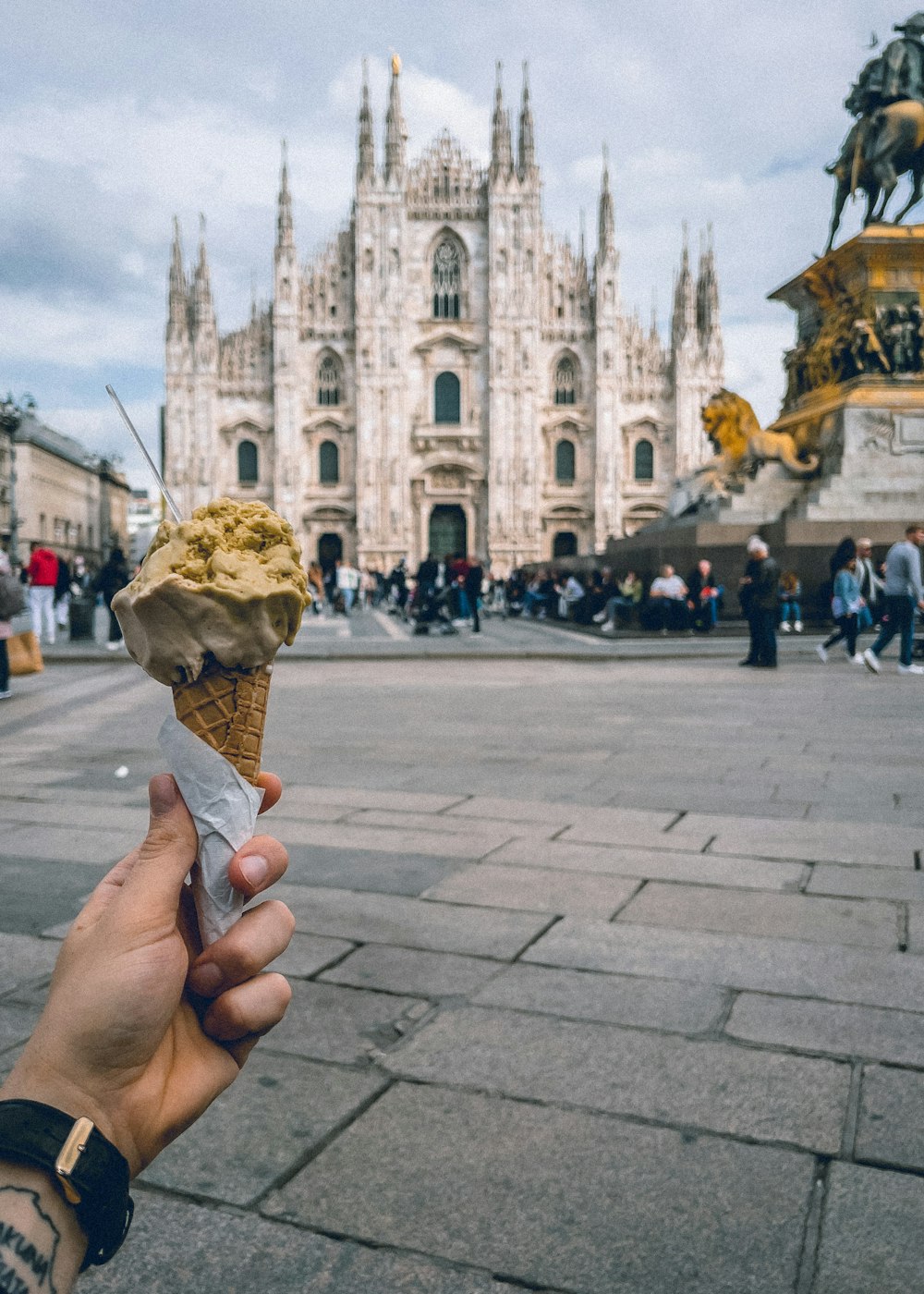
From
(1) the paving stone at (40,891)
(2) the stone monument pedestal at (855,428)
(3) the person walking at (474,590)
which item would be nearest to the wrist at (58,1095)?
(1) the paving stone at (40,891)

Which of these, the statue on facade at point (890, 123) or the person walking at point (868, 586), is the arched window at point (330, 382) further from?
the person walking at point (868, 586)

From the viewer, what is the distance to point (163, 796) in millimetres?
1130

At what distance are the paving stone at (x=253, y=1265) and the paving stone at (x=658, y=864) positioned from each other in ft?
6.94

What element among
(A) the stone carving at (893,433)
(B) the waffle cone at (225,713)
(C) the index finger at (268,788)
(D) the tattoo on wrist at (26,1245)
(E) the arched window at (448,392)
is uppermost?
(E) the arched window at (448,392)

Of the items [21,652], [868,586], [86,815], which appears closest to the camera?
[86,815]

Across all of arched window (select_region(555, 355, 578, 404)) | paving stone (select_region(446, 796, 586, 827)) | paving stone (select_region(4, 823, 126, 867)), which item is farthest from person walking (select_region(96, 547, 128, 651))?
arched window (select_region(555, 355, 578, 404))

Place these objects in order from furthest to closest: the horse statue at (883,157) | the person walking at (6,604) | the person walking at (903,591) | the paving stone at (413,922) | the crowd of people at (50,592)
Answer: the horse statue at (883,157) < the person walking at (903,591) < the crowd of people at (50,592) < the person walking at (6,604) < the paving stone at (413,922)

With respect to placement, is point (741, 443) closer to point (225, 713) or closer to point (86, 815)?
point (86, 815)

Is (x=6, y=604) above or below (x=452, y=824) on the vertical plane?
above

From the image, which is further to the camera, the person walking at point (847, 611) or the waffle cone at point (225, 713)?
the person walking at point (847, 611)

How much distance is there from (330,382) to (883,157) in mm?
33383

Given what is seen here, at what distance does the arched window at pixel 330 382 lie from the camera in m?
45.6

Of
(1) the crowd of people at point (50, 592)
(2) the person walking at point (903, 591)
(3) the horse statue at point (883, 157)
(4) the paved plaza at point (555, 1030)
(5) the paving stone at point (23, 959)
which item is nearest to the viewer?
(4) the paved plaza at point (555, 1030)

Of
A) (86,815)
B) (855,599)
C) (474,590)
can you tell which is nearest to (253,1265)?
(86,815)
